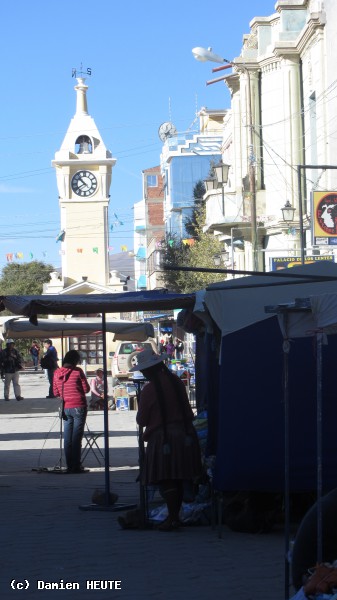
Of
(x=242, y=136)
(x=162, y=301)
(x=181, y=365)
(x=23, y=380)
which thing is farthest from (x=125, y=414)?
(x=23, y=380)

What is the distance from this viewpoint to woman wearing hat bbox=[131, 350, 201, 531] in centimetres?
1117

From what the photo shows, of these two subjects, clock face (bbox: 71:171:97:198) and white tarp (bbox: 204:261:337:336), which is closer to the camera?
white tarp (bbox: 204:261:337:336)

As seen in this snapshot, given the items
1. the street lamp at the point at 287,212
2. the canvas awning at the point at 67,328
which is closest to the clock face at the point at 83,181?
the street lamp at the point at 287,212

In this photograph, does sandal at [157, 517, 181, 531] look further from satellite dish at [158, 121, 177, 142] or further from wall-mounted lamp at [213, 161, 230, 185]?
satellite dish at [158, 121, 177, 142]

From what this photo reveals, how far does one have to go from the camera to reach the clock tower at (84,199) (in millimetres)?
78000

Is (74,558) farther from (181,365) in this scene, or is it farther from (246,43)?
(246,43)

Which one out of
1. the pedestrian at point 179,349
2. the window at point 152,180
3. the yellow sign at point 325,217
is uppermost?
the window at point 152,180

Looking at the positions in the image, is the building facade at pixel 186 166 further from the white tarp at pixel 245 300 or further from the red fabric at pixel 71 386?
the white tarp at pixel 245 300

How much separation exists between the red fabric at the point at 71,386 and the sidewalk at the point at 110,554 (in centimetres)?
129

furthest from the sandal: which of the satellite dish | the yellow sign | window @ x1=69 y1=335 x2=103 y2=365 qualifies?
the satellite dish

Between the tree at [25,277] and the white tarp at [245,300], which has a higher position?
the tree at [25,277]

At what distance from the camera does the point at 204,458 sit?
1197 cm

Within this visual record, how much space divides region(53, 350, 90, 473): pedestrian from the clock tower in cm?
5981

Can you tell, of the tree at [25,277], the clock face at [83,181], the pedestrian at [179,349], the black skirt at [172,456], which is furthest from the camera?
the tree at [25,277]
